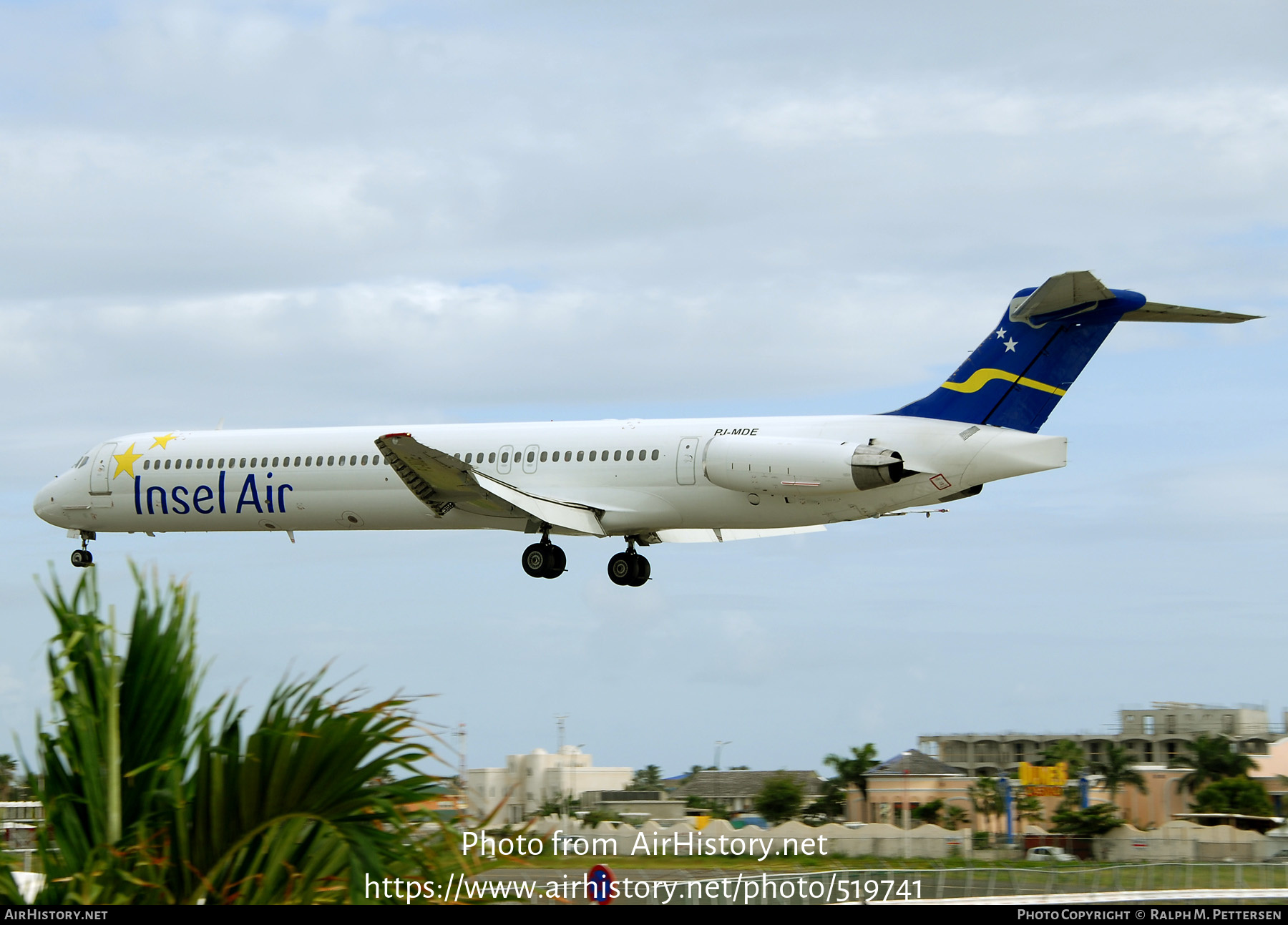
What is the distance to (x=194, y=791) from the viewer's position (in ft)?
20.3

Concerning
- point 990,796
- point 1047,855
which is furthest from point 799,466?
point 990,796

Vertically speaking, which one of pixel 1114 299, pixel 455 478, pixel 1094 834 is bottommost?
pixel 1094 834

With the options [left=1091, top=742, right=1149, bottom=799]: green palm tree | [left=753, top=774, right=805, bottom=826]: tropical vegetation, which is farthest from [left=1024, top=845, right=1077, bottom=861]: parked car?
[left=1091, top=742, right=1149, bottom=799]: green palm tree

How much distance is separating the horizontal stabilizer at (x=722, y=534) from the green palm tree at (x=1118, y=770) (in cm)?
3080

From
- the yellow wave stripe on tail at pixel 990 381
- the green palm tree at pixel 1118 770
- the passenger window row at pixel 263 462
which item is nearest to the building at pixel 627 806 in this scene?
the passenger window row at pixel 263 462

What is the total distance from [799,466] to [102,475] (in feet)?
55.1

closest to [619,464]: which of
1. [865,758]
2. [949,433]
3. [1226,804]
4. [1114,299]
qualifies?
[949,433]

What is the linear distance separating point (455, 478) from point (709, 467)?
4988 mm

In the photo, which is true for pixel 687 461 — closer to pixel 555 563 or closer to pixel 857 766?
pixel 555 563

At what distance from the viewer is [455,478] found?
1093 inches

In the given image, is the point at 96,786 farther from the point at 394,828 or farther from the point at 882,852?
the point at 882,852

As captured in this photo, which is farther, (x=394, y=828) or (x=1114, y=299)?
(x=1114, y=299)

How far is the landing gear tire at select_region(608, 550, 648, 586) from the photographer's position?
29422mm
